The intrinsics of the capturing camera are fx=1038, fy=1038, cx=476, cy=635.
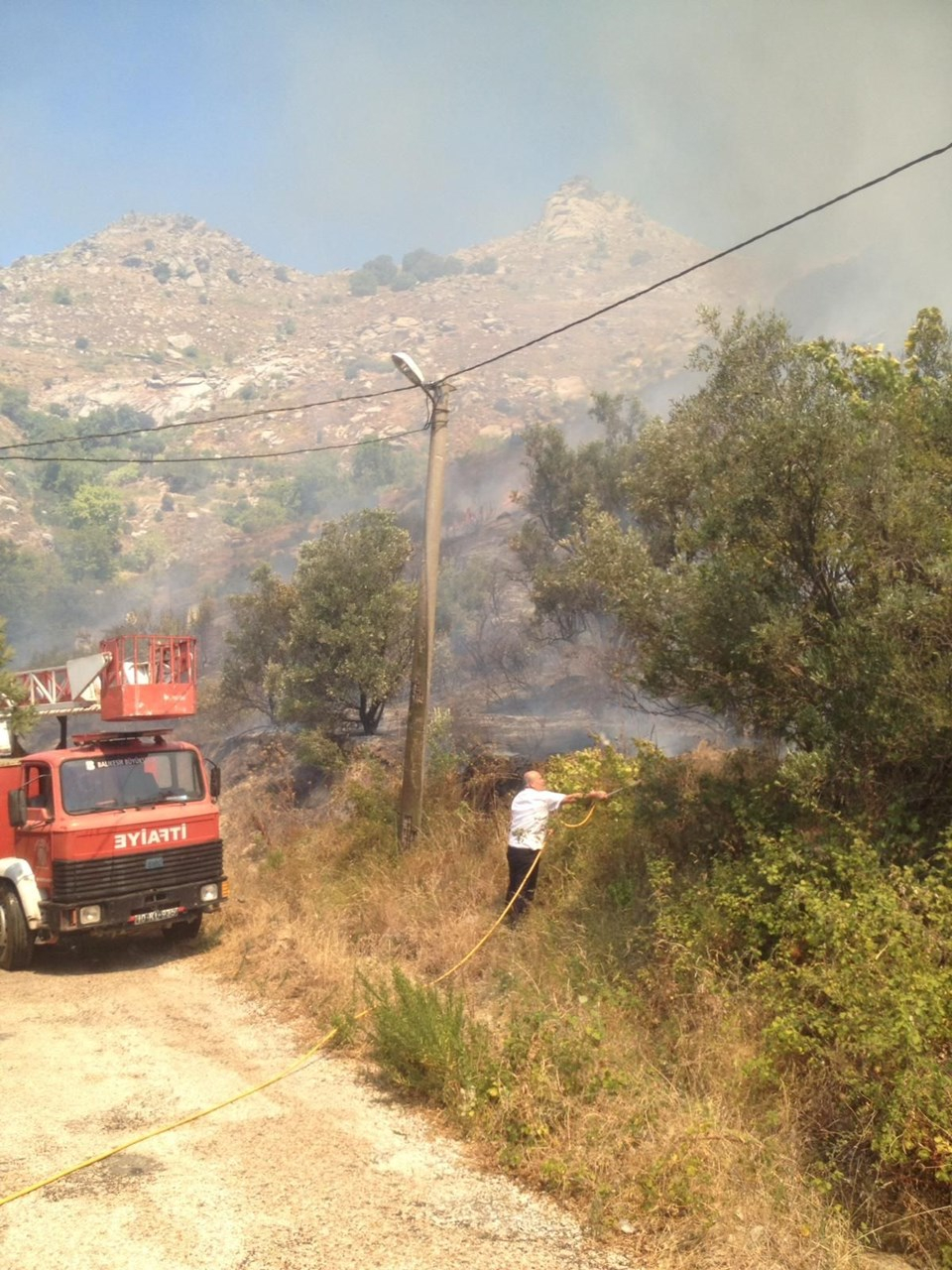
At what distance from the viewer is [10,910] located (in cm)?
1037

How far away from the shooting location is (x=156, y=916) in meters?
10.3

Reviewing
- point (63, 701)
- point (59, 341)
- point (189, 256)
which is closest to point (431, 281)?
point (189, 256)

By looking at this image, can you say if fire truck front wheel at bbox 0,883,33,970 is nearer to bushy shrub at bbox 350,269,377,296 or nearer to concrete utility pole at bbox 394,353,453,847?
concrete utility pole at bbox 394,353,453,847

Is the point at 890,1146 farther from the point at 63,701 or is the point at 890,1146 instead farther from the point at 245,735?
the point at 245,735

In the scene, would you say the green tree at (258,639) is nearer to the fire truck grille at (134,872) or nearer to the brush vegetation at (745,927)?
the fire truck grille at (134,872)

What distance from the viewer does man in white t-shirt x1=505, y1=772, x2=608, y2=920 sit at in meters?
9.32

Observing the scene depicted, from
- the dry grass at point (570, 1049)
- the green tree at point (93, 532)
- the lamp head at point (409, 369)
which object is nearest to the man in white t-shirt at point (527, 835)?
the dry grass at point (570, 1049)

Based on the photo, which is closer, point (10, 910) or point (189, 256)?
point (10, 910)

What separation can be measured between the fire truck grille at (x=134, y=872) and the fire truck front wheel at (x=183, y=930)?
60cm

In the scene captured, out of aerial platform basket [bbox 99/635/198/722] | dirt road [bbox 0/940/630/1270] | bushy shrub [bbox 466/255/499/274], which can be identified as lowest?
dirt road [bbox 0/940/630/1270]

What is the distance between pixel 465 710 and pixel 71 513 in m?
71.1

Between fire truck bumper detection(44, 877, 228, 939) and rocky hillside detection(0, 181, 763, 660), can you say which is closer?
fire truck bumper detection(44, 877, 228, 939)

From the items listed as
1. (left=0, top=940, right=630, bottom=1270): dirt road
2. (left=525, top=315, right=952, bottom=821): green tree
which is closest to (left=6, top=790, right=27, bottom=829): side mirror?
(left=0, top=940, right=630, bottom=1270): dirt road

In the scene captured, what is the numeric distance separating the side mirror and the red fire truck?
0.04 ft
